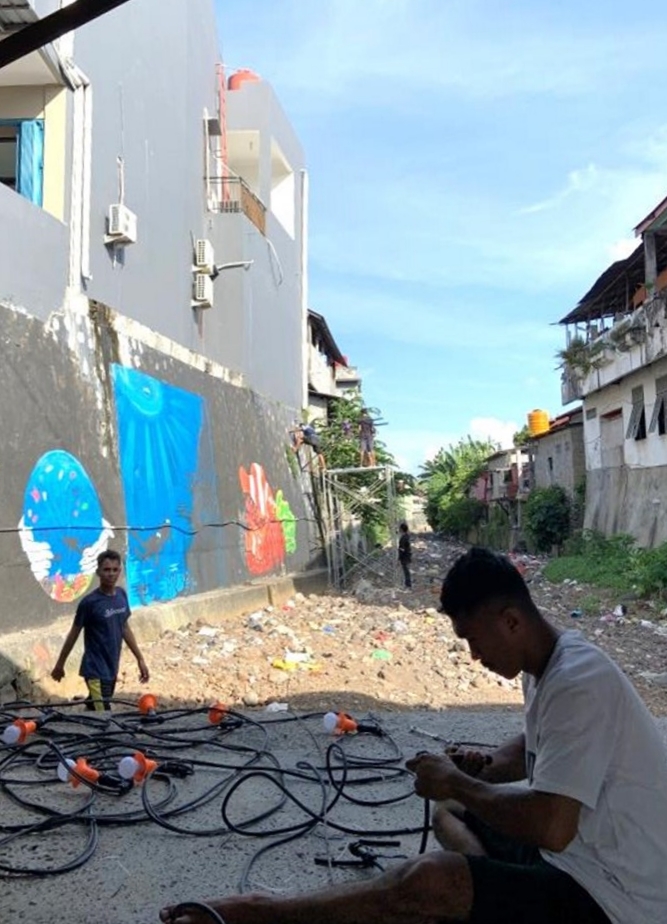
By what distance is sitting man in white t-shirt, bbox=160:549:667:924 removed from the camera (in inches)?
75.9

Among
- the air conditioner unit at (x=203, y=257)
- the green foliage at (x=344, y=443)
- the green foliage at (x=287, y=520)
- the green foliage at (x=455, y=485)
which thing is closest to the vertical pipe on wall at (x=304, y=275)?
the green foliage at (x=344, y=443)

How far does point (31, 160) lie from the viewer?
917cm

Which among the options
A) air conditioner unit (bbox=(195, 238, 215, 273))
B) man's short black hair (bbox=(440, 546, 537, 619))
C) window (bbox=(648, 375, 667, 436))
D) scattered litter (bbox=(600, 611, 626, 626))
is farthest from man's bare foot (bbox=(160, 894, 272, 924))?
window (bbox=(648, 375, 667, 436))

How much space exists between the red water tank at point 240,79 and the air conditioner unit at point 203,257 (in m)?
5.60

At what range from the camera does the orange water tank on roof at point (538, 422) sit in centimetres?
3622

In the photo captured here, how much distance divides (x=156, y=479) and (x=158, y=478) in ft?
0.24

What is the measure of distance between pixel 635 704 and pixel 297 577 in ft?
49.9

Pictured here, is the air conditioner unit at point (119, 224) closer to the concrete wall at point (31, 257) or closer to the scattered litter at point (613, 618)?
the concrete wall at point (31, 257)

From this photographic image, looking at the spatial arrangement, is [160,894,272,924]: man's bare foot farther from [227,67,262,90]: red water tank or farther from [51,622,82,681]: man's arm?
[227,67,262,90]: red water tank

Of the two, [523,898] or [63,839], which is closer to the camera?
[523,898]

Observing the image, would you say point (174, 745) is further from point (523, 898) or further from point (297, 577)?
point (297, 577)

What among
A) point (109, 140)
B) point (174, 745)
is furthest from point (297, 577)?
point (174, 745)

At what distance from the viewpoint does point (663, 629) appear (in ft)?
41.7

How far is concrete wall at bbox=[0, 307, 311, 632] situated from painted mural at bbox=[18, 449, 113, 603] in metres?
0.02
